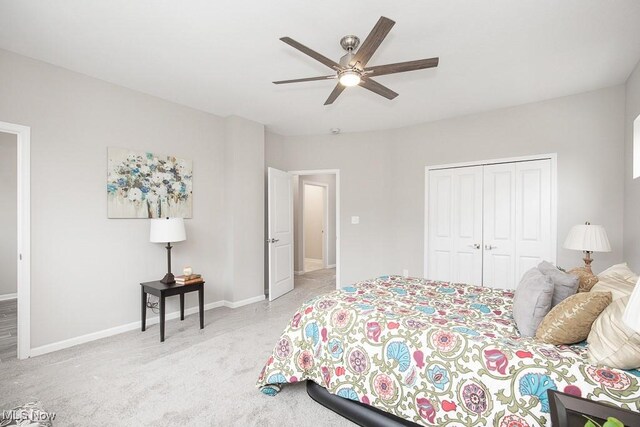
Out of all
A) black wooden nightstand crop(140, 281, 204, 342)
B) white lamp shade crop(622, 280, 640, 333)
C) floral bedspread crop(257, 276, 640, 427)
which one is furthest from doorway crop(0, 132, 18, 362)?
white lamp shade crop(622, 280, 640, 333)

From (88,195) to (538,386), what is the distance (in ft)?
12.2

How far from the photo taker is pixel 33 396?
2133 mm

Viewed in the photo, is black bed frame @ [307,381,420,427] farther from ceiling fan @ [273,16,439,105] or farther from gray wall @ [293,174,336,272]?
gray wall @ [293,174,336,272]

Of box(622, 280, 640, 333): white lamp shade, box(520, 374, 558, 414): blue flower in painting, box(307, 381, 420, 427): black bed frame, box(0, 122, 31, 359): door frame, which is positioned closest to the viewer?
box(622, 280, 640, 333): white lamp shade

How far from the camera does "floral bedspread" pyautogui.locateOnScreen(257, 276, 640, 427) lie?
4.27ft

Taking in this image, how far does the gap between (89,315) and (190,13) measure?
9.50 ft

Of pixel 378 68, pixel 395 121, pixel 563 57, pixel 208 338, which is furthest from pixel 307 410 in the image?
pixel 395 121

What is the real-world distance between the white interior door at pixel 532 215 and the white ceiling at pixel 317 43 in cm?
84

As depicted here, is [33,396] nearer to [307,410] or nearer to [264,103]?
[307,410]

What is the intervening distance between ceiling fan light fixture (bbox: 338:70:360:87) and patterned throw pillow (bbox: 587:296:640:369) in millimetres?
1902

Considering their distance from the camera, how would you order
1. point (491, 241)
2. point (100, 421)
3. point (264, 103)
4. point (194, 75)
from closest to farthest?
point (100, 421)
point (194, 75)
point (264, 103)
point (491, 241)

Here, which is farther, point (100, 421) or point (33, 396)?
point (33, 396)

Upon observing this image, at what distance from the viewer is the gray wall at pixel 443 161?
131 inches

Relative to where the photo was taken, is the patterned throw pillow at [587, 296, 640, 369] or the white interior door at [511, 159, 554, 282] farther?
the white interior door at [511, 159, 554, 282]
